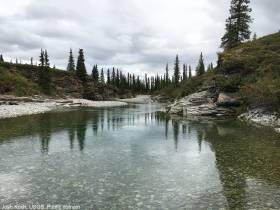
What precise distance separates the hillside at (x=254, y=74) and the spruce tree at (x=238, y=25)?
19.7 ft

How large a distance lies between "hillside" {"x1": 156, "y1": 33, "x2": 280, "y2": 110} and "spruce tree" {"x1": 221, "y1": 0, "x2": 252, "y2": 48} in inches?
236

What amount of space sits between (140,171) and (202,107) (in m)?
35.3

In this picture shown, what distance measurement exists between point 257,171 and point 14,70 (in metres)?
95.3

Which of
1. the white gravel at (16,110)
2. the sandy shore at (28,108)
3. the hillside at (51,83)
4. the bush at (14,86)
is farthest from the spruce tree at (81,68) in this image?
the white gravel at (16,110)

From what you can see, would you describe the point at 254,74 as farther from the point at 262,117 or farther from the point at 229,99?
the point at 262,117

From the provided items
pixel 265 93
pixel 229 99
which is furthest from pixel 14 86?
pixel 265 93

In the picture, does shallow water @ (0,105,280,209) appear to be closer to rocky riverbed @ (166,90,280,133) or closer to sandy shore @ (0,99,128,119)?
rocky riverbed @ (166,90,280,133)

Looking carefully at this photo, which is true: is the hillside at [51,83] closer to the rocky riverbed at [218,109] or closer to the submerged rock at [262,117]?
the rocky riverbed at [218,109]

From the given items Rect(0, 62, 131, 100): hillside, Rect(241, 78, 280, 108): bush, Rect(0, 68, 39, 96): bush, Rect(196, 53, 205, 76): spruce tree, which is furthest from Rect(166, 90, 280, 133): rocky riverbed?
Rect(196, 53, 205, 76): spruce tree

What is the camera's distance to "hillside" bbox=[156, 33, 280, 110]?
122 feet

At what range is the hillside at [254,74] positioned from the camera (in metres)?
37.2

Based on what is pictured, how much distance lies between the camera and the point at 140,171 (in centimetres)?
1495

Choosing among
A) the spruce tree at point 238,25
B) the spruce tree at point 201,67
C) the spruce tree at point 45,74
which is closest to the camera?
the spruce tree at point 238,25

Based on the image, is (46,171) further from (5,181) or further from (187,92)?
(187,92)
